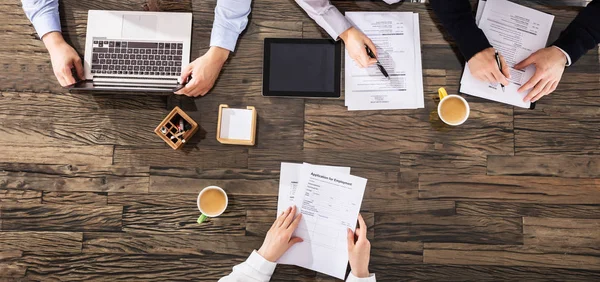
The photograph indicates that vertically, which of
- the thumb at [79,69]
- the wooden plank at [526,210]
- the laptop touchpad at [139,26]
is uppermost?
the laptop touchpad at [139,26]

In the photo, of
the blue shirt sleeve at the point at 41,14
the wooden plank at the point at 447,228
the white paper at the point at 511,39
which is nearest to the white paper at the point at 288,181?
the wooden plank at the point at 447,228

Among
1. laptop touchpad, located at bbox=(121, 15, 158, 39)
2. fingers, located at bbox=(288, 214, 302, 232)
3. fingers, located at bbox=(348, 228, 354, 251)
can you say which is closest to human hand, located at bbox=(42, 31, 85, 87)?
laptop touchpad, located at bbox=(121, 15, 158, 39)

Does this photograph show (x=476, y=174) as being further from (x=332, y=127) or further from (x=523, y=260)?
(x=332, y=127)

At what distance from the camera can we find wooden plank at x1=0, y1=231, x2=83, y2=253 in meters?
1.49

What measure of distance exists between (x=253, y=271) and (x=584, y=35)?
1.45m

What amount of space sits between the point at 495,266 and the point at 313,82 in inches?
37.5

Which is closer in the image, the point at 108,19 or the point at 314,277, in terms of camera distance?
the point at 314,277

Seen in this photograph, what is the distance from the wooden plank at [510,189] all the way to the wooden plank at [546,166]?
20mm

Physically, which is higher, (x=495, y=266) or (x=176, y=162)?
(x=176, y=162)

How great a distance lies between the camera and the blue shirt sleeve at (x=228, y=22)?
58.8 inches

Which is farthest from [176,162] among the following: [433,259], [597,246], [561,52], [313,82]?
[597,246]

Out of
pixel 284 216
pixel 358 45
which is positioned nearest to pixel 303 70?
pixel 358 45

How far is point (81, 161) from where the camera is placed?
1523 millimetres

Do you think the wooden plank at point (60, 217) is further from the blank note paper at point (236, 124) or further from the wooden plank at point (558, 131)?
the wooden plank at point (558, 131)
